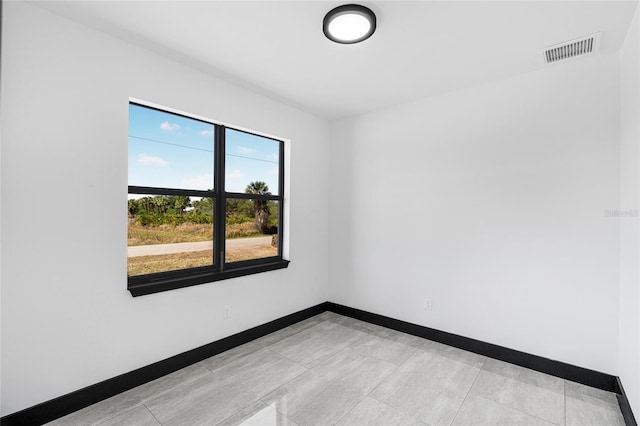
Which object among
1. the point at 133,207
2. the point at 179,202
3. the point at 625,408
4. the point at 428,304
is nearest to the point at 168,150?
the point at 179,202

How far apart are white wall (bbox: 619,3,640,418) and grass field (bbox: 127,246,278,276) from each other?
3153mm

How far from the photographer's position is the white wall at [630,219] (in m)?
2.13

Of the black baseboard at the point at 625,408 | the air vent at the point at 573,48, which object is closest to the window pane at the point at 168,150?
the air vent at the point at 573,48

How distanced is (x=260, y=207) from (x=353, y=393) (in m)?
2.10

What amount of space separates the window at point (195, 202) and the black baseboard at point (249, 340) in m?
0.62

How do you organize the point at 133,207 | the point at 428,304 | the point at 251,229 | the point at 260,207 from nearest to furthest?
the point at 133,207 < the point at 428,304 < the point at 251,229 < the point at 260,207

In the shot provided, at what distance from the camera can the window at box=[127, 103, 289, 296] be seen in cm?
275

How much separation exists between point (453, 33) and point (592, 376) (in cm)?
283

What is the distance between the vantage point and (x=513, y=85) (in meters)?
2.99

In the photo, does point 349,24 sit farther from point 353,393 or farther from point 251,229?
point 353,393

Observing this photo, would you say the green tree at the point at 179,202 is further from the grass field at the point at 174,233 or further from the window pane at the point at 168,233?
the grass field at the point at 174,233

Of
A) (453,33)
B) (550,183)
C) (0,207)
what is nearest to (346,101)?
(453,33)

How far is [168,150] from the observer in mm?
2920

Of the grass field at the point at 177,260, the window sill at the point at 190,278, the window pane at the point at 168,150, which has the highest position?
the window pane at the point at 168,150
